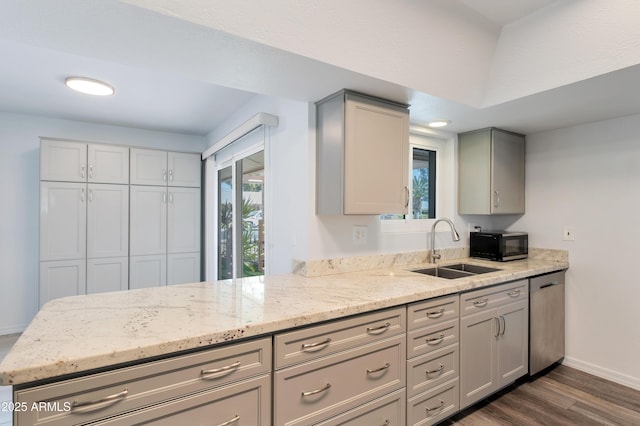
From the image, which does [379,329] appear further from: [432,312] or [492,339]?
[492,339]

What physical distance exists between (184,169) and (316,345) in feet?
11.6

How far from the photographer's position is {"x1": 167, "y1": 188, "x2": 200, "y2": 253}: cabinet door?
4.14 meters

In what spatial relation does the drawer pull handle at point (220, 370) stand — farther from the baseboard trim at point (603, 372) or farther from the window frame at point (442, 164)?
the baseboard trim at point (603, 372)

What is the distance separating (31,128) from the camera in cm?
369

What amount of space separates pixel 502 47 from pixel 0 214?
5140 mm

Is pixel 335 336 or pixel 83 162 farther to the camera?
pixel 83 162

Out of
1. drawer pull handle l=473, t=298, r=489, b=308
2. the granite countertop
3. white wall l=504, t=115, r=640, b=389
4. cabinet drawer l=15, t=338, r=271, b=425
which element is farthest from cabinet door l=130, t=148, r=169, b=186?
white wall l=504, t=115, r=640, b=389

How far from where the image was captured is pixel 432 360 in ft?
6.03

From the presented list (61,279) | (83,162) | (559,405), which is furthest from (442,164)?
(61,279)

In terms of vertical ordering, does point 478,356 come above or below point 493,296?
below

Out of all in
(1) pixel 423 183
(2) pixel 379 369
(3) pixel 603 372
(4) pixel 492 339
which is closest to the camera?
(2) pixel 379 369

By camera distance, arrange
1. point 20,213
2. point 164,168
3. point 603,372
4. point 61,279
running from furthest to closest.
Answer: point 164,168, point 20,213, point 61,279, point 603,372

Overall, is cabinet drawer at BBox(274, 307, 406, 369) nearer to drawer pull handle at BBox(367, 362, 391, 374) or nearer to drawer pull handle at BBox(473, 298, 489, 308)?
drawer pull handle at BBox(367, 362, 391, 374)

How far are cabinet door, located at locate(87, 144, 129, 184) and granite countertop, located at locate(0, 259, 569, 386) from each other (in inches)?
104
